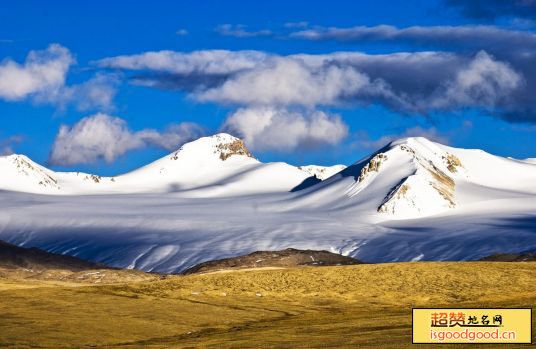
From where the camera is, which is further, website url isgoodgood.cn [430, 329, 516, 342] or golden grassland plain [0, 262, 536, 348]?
golden grassland plain [0, 262, 536, 348]

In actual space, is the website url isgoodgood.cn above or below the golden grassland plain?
below

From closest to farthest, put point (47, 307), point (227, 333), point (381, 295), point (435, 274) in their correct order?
point (227, 333) < point (47, 307) < point (381, 295) < point (435, 274)

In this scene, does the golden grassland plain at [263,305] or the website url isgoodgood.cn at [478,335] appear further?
the golden grassland plain at [263,305]

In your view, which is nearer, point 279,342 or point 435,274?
point 279,342

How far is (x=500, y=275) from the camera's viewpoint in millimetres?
131000

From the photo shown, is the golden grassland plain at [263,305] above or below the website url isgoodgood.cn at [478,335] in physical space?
above

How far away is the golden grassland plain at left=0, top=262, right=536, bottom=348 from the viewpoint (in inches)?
3398

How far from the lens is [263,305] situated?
119m

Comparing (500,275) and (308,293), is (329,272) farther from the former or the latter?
(500,275)

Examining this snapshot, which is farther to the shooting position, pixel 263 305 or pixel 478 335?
pixel 263 305

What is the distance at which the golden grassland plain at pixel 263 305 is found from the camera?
8631cm

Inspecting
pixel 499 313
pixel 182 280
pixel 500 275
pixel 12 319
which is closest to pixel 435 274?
pixel 500 275

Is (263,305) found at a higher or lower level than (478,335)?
higher

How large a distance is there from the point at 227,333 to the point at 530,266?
193 ft
